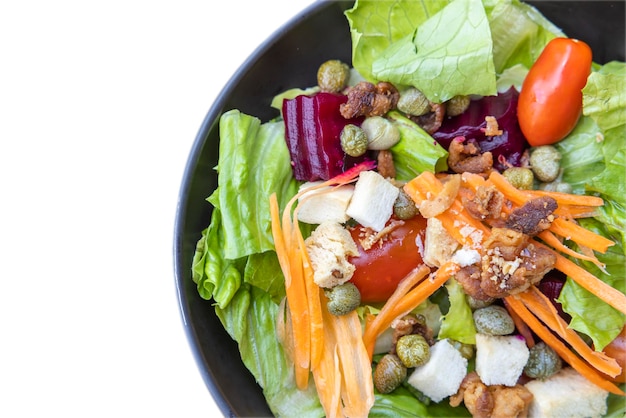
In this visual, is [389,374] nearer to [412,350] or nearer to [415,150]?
[412,350]

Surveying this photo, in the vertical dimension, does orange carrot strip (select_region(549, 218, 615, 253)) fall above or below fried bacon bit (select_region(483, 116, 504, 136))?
below

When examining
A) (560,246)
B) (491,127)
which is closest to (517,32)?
(491,127)

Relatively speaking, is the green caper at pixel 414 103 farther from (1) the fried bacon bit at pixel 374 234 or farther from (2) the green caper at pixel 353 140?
(1) the fried bacon bit at pixel 374 234

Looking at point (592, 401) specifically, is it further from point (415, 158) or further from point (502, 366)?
point (415, 158)

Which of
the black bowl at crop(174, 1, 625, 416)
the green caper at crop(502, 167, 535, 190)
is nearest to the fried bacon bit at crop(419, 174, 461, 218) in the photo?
the green caper at crop(502, 167, 535, 190)

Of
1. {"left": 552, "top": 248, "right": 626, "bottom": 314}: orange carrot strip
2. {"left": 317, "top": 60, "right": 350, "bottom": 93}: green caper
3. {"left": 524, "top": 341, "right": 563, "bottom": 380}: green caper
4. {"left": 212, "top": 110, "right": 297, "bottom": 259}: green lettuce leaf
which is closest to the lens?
{"left": 552, "top": 248, "right": 626, "bottom": 314}: orange carrot strip

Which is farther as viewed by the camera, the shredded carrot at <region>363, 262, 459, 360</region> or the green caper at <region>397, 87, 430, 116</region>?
the green caper at <region>397, 87, 430, 116</region>

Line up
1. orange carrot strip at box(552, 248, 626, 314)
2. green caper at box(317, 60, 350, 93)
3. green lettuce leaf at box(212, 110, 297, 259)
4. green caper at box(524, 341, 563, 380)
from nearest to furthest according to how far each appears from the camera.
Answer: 1. orange carrot strip at box(552, 248, 626, 314)
2. green lettuce leaf at box(212, 110, 297, 259)
3. green caper at box(524, 341, 563, 380)
4. green caper at box(317, 60, 350, 93)

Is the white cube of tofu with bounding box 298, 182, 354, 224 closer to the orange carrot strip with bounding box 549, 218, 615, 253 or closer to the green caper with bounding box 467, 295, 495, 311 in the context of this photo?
the green caper with bounding box 467, 295, 495, 311

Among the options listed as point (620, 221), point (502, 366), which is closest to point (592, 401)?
point (502, 366)

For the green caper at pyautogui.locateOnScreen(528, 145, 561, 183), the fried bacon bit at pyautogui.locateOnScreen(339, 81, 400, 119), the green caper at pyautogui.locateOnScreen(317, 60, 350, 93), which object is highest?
the green caper at pyautogui.locateOnScreen(317, 60, 350, 93)
